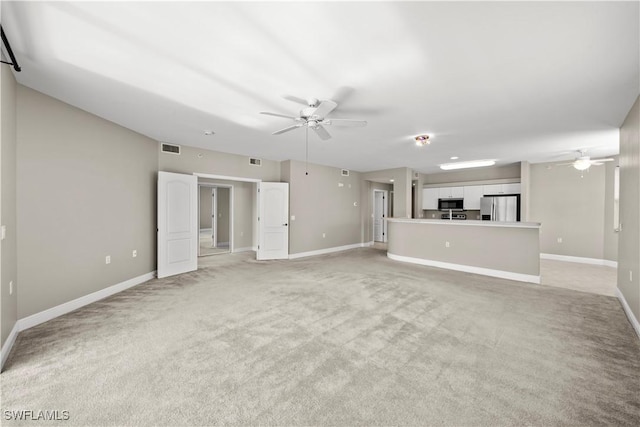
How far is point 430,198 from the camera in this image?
889 cm

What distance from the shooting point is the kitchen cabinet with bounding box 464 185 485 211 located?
307 inches

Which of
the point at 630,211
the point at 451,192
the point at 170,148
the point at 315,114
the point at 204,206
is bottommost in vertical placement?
the point at 630,211

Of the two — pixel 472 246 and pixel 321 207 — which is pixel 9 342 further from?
pixel 472 246

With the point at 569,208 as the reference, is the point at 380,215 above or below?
below

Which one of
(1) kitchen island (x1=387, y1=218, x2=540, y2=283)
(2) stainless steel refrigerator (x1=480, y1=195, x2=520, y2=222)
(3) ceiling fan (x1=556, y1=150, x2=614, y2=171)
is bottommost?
(1) kitchen island (x1=387, y1=218, x2=540, y2=283)

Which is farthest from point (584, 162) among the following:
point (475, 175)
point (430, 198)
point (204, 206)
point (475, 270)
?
point (204, 206)

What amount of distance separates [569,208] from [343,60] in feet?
24.6

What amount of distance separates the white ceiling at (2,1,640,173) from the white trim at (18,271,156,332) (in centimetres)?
249

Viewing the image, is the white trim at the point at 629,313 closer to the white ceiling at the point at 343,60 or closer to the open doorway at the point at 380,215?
the white ceiling at the point at 343,60

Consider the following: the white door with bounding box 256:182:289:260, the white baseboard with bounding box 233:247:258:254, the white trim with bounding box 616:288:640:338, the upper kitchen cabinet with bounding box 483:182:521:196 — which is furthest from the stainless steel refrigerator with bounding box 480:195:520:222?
the white baseboard with bounding box 233:247:258:254

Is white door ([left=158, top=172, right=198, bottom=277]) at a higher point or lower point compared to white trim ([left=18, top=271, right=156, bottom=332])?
higher

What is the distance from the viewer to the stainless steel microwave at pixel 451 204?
8.18 m

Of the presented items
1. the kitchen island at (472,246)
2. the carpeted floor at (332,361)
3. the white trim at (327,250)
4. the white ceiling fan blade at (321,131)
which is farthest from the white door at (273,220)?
the white ceiling fan blade at (321,131)

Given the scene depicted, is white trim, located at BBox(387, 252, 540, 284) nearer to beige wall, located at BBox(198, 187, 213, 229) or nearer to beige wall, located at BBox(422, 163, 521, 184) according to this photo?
beige wall, located at BBox(422, 163, 521, 184)
